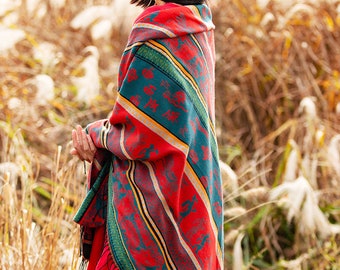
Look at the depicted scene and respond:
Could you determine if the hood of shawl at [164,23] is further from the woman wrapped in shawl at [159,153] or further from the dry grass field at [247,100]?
the dry grass field at [247,100]

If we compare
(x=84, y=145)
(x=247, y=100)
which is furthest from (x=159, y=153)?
(x=247, y=100)

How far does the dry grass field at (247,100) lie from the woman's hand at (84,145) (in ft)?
4.52

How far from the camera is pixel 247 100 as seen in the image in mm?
4141

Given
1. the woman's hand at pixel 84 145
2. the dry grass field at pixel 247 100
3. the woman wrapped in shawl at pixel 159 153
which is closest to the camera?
the woman wrapped in shawl at pixel 159 153

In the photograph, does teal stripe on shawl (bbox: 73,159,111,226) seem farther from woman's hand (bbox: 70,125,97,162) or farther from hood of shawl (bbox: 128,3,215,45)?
hood of shawl (bbox: 128,3,215,45)

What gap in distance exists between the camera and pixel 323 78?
4.21m

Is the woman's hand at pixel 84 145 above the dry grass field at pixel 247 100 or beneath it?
above

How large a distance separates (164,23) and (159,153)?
1.04 feet

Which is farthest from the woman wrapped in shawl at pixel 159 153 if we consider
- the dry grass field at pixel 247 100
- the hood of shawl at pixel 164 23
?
the dry grass field at pixel 247 100

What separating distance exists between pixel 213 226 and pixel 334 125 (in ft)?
6.68

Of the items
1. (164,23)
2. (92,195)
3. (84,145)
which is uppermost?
(164,23)

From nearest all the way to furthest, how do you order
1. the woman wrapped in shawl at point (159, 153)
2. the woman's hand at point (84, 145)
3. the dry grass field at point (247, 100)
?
the woman wrapped in shawl at point (159, 153)
the woman's hand at point (84, 145)
the dry grass field at point (247, 100)

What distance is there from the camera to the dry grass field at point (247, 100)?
352 cm

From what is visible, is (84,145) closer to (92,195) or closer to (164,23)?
(92,195)
